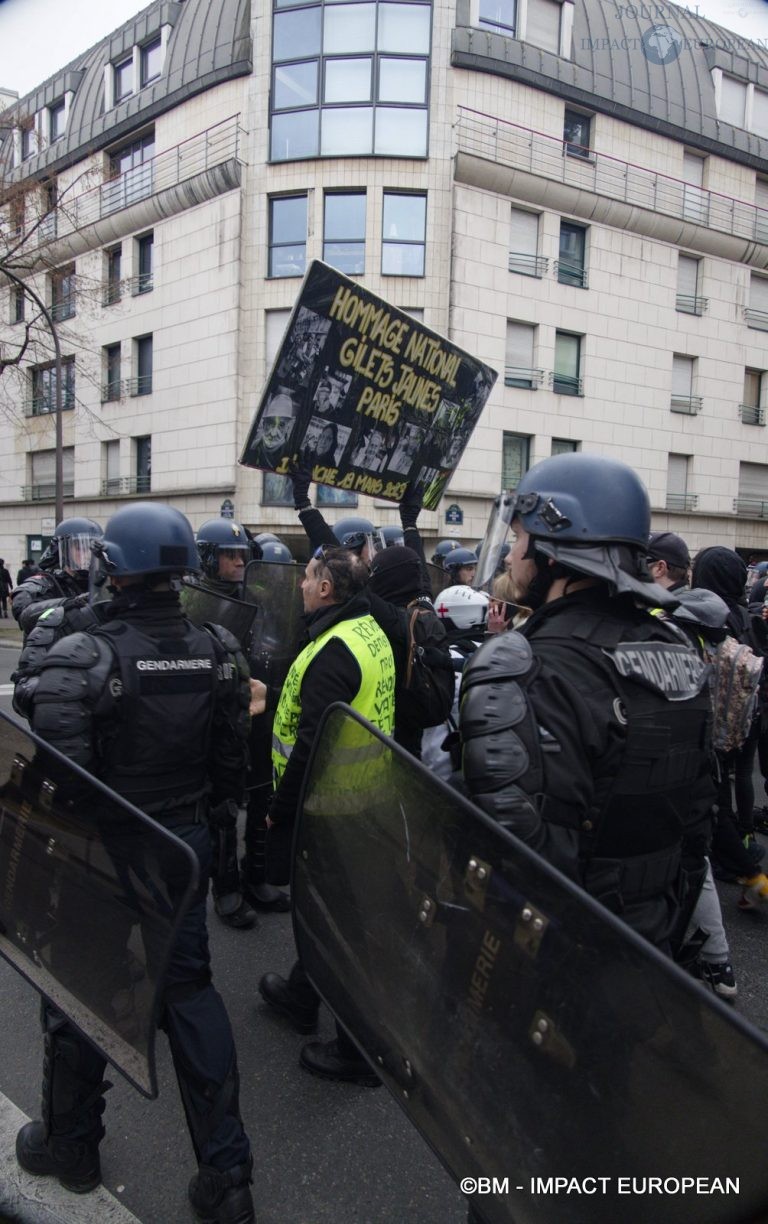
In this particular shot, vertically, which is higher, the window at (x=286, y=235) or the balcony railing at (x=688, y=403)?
the window at (x=286, y=235)

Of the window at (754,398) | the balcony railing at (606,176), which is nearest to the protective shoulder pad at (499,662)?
the balcony railing at (606,176)

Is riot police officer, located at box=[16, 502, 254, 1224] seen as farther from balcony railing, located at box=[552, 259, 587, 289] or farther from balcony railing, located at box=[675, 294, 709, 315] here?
balcony railing, located at box=[675, 294, 709, 315]

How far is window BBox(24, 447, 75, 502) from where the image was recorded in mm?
24453

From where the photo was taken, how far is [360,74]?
18.4 m

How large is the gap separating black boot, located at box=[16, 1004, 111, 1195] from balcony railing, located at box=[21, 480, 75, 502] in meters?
24.6

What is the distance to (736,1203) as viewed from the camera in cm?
91

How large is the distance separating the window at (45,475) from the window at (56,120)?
10.2 meters

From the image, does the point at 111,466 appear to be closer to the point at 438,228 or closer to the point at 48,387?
the point at 48,387

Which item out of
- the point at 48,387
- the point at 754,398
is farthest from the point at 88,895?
the point at 48,387

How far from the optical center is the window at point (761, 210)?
22.8 meters

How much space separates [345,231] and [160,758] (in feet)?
63.1

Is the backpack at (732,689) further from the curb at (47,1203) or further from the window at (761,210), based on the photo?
the window at (761,210)

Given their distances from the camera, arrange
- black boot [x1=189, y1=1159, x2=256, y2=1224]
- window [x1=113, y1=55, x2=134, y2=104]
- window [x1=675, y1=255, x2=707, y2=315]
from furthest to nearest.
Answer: window [x1=113, y1=55, x2=134, y2=104]
window [x1=675, y1=255, x2=707, y2=315]
black boot [x1=189, y1=1159, x2=256, y2=1224]

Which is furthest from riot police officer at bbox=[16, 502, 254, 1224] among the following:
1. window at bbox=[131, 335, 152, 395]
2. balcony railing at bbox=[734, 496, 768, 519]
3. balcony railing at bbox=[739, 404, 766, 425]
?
balcony railing at bbox=[739, 404, 766, 425]
